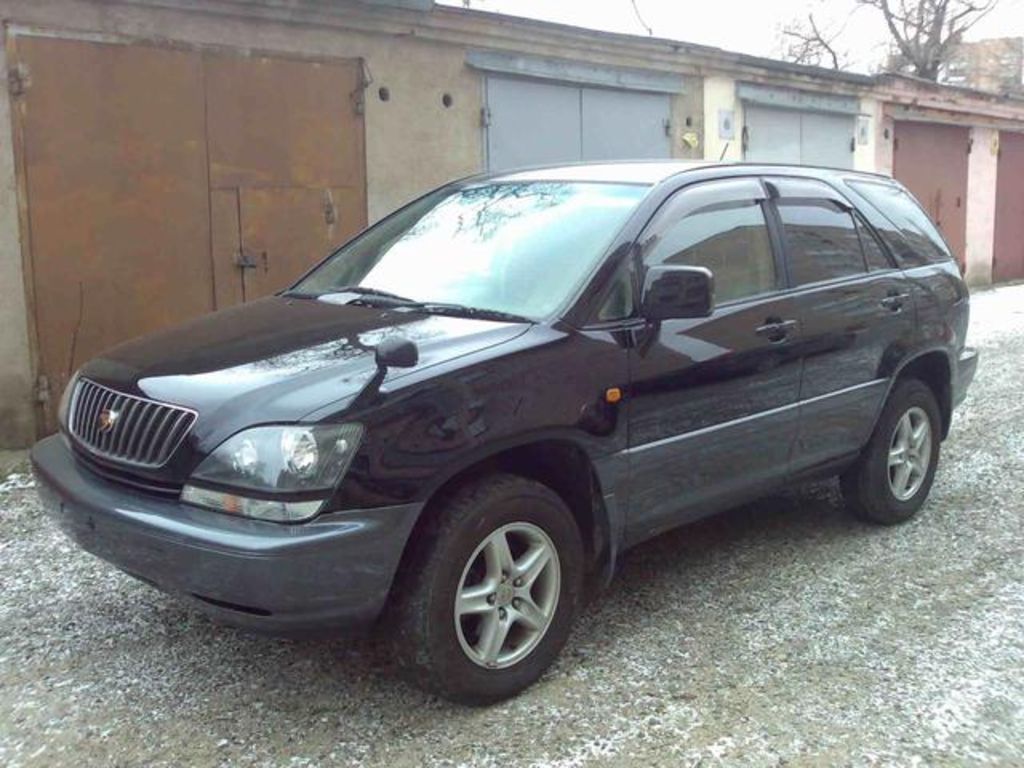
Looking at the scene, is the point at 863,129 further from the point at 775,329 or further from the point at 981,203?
the point at 775,329

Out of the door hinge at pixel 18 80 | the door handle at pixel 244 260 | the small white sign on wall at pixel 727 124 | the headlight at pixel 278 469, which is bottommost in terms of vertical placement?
the headlight at pixel 278 469

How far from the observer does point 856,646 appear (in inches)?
150

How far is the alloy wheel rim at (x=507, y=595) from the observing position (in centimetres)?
329

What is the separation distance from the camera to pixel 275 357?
11.1ft

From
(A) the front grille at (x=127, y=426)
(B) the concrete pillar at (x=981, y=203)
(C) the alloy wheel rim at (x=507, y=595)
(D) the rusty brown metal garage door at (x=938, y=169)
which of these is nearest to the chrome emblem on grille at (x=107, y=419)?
(A) the front grille at (x=127, y=426)

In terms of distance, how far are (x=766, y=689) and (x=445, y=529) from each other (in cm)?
127

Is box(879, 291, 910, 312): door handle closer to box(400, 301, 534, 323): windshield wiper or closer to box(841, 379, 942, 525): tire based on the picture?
box(841, 379, 942, 525): tire

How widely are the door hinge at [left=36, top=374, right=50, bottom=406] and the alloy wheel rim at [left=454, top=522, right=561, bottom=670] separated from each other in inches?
180

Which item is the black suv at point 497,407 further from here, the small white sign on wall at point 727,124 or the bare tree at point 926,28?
the bare tree at point 926,28

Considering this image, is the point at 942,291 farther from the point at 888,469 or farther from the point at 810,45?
the point at 810,45

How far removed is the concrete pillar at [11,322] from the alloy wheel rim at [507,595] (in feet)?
15.1

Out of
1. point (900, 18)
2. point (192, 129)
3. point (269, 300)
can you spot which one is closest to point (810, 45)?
point (900, 18)

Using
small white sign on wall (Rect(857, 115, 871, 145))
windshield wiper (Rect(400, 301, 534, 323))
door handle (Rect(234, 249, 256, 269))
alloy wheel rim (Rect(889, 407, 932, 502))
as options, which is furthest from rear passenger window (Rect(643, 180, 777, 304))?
small white sign on wall (Rect(857, 115, 871, 145))

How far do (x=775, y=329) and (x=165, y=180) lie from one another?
189 inches
